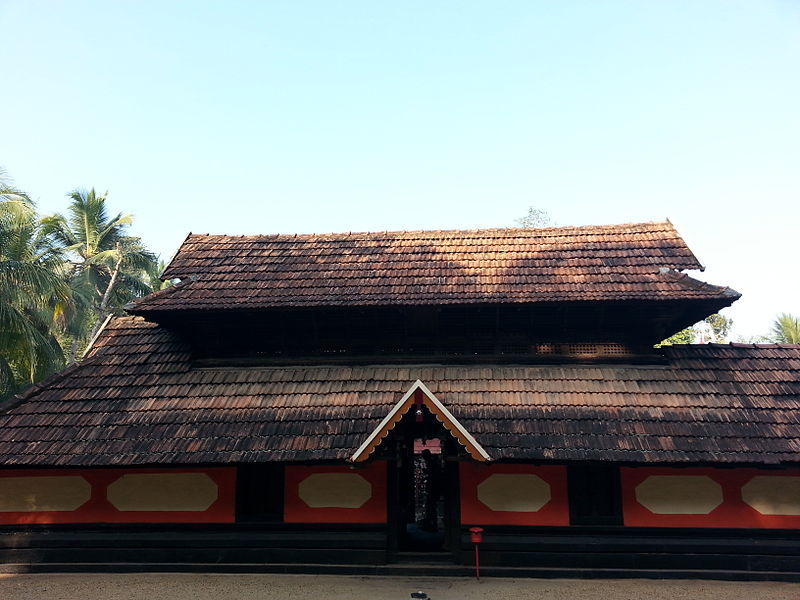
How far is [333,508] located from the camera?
30.0 feet

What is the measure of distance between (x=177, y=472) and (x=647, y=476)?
8270 mm

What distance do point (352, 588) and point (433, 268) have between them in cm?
631

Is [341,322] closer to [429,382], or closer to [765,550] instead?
[429,382]

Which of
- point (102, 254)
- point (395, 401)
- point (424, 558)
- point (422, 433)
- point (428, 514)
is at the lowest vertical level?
point (424, 558)

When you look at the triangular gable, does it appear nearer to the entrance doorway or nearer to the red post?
the entrance doorway

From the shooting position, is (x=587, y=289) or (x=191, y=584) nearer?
(x=191, y=584)

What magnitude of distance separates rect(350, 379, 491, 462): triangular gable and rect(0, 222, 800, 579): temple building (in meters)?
0.03

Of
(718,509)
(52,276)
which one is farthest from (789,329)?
(52,276)

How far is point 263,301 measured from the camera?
10.6 metres

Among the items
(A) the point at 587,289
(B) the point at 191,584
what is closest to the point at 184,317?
(B) the point at 191,584

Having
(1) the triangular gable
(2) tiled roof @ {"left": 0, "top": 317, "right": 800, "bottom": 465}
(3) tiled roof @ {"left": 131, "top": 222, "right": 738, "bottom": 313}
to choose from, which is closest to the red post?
(2) tiled roof @ {"left": 0, "top": 317, "right": 800, "bottom": 465}

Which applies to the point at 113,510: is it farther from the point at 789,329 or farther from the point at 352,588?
the point at 789,329

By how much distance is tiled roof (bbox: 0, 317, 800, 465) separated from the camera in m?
8.49

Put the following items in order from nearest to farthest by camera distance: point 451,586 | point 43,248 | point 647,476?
point 451,586
point 647,476
point 43,248
